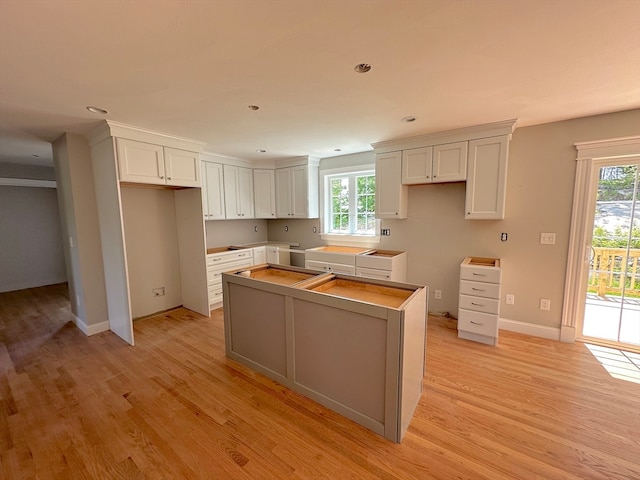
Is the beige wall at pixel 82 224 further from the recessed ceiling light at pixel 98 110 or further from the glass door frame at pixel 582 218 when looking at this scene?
the glass door frame at pixel 582 218

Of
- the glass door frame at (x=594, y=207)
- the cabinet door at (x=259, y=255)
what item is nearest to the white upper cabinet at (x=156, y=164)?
the cabinet door at (x=259, y=255)

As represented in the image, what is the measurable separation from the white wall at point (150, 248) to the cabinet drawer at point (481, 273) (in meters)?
4.05

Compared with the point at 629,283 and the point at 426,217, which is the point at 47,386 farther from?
the point at 629,283

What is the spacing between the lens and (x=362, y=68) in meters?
1.80

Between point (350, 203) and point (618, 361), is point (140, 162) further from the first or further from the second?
point (618, 361)

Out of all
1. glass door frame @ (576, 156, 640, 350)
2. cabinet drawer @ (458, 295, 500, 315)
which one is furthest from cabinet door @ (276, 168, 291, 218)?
glass door frame @ (576, 156, 640, 350)

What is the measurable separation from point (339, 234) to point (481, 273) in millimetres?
2285

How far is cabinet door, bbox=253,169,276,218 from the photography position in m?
4.93

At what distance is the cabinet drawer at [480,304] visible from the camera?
2.93m

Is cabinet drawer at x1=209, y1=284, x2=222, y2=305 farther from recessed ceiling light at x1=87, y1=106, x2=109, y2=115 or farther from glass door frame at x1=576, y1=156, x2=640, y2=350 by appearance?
glass door frame at x1=576, y1=156, x2=640, y2=350

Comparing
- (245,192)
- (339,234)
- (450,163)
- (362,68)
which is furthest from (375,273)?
(245,192)

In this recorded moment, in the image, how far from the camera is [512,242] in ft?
10.6

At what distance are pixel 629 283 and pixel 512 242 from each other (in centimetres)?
109

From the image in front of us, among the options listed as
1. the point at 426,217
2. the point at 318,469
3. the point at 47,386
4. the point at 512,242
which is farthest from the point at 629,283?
the point at 47,386
